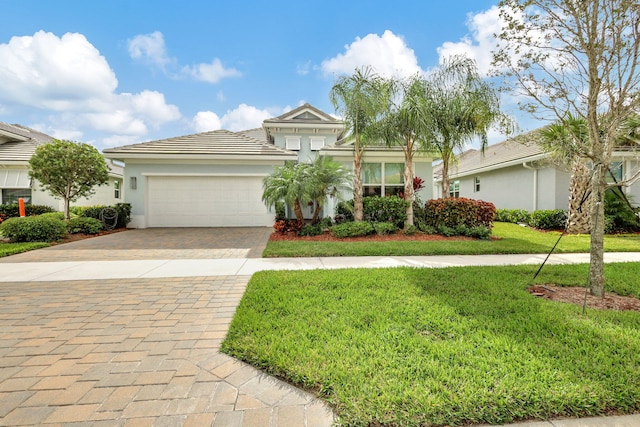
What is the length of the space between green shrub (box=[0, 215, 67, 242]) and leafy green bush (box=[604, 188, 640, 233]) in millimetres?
19622

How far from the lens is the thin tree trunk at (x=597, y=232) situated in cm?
388

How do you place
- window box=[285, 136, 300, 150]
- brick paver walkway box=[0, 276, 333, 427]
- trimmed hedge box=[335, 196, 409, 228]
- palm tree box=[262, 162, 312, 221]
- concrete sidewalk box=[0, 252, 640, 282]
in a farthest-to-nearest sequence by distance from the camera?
1. window box=[285, 136, 300, 150]
2. trimmed hedge box=[335, 196, 409, 228]
3. palm tree box=[262, 162, 312, 221]
4. concrete sidewalk box=[0, 252, 640, 282]
5. brick paver walkway box=[0, 276, 333, 427]

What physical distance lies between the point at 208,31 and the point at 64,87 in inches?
323

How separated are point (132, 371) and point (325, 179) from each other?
7.74m

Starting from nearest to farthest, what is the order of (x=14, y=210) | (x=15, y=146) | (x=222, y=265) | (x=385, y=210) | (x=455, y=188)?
(x=222, y=265) → (x=385, y=210) → (x=14, y=210) → (x=15, y=146) → (x=455, y=188)

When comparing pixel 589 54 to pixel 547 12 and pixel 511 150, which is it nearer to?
pixel 547 12

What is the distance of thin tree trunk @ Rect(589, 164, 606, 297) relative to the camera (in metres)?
3.88

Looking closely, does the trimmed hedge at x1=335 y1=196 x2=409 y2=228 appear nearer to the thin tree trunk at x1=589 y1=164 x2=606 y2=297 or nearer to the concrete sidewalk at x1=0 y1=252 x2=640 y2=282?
the concrete sidewalk at x1=0 y1=252 x2=640 y2=282

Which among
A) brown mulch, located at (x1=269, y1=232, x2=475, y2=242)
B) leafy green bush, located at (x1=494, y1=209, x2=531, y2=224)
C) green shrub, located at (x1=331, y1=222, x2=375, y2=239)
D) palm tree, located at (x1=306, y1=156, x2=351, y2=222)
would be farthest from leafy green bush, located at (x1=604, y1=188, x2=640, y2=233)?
palm tree, located at (x1=306, y1=156, x2=351, y2=222)

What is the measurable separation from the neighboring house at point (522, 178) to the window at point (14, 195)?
21532 millimetres

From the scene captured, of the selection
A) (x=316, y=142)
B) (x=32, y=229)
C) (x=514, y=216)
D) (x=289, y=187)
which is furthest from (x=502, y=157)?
(x=32, y=229)

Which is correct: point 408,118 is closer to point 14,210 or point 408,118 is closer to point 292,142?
point 292,142

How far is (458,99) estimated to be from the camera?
971 cm

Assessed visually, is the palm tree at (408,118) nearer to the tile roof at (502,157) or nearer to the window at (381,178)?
the tile roof at (502,157)
